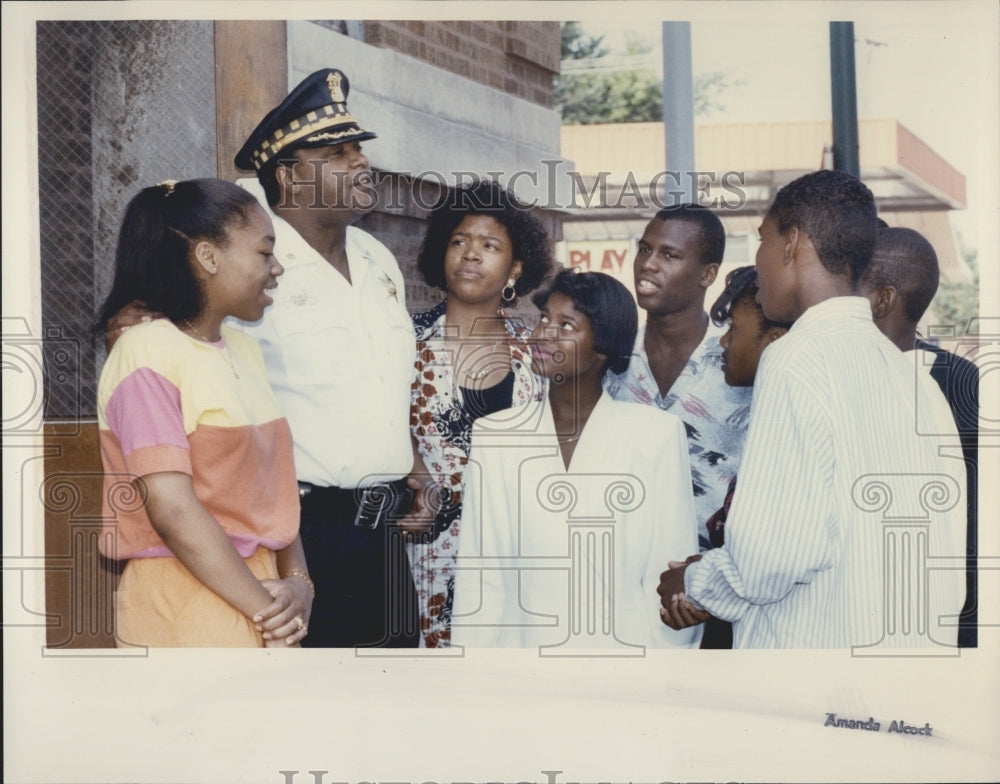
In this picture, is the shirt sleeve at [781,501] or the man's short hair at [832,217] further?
the man's short hair at [832,217]

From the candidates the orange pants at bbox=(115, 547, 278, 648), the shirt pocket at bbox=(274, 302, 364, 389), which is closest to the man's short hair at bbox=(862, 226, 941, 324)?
the shirt pocket at bbox=(274, 302, 364, 389)

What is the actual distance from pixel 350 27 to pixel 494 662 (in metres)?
2.24

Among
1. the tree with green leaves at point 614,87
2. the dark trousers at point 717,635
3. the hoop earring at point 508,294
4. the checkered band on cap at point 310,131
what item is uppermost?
the tree with green leaves at point 614,87

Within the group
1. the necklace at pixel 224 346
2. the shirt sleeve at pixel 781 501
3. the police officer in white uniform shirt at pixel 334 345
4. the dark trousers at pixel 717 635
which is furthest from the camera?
the dark trousers at pixel 717 635

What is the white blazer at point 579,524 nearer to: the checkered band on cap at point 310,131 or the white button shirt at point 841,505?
the white button shirt at point 841,505

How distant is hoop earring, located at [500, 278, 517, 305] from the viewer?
457cm

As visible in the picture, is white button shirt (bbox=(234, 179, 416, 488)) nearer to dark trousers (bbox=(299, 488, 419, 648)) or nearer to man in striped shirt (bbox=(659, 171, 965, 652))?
dark trousers (bbox=(299, 488, 419, 648))

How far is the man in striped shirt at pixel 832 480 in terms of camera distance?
14.2 ft

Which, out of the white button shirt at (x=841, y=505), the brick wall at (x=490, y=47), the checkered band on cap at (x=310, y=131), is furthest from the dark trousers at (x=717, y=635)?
the checkered band on cap at (x=310, y=131)

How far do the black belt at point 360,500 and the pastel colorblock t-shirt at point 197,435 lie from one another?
0.24 feet

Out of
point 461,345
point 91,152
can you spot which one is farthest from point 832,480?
point 91,152

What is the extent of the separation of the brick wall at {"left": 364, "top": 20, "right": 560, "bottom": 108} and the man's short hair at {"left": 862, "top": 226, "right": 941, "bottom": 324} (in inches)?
49.2

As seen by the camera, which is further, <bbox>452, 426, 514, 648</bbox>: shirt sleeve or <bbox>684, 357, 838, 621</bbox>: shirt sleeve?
<bbox>452, 426, 514, 648</bbox>: shirt sleeve

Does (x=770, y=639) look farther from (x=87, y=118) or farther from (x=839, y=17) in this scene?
(x=87, y=118)
